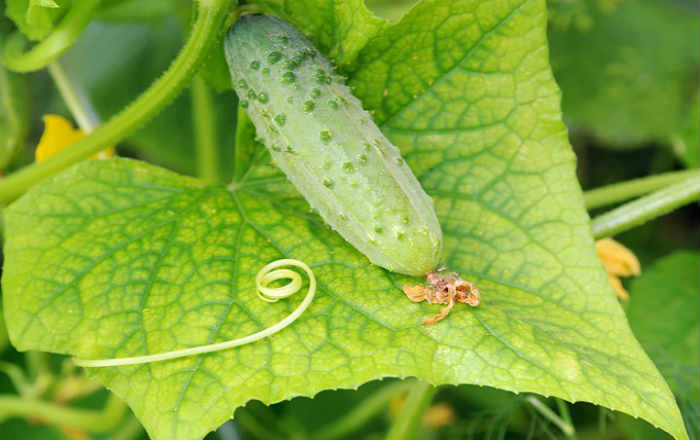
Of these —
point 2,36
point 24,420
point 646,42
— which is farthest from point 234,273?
point 646,42

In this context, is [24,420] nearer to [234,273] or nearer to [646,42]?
[234,273]

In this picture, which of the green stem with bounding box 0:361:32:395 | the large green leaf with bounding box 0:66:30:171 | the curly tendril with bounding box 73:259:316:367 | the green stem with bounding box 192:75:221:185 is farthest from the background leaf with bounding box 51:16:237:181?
the curly tendril with bounding box 73:259:316:367

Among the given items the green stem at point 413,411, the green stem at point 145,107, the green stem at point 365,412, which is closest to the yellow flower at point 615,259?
the green stem at point 413,411

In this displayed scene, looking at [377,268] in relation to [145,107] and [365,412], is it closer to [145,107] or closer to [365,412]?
[145,107]

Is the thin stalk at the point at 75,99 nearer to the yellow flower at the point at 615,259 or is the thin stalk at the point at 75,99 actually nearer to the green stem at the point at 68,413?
the green stem at the point at 68,413

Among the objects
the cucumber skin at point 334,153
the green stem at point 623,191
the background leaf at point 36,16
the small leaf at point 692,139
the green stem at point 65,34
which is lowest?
the small leaf at point 692,139

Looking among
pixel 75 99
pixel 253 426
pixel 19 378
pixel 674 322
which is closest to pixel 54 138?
pixel 75 99
